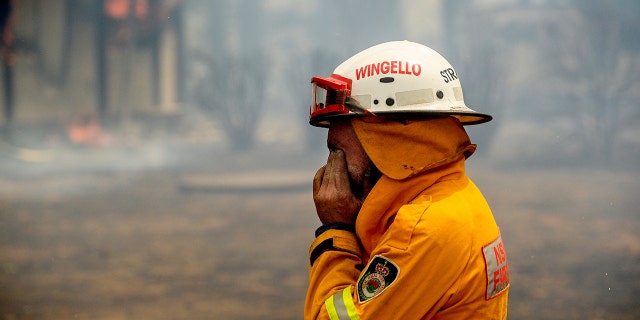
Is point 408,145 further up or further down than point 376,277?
further up

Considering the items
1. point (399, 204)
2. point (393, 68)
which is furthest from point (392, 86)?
point (399, 204)

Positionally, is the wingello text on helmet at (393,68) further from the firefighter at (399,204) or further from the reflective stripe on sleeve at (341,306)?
the reflective stripe on sleeve at (341,306)

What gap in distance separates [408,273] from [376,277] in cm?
7

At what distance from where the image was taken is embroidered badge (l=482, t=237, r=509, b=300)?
142 cm

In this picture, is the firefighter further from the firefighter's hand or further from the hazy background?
the hazy background

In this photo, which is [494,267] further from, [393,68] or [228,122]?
[228,122]

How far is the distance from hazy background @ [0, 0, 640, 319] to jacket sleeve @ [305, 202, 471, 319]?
513 cm

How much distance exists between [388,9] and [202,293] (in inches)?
150

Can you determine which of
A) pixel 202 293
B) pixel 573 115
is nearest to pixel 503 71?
pixel 573 115

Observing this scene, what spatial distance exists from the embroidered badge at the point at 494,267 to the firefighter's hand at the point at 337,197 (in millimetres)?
339

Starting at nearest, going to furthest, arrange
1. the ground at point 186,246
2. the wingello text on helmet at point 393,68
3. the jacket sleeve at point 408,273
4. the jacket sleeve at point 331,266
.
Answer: the jacket sleeve at point 408,273, the jacket sleeve at point 331,266, the wingello text on helmet at point 393,68, the ground at point 186,246

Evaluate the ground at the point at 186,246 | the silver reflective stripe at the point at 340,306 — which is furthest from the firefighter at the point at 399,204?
the ground at the point at 186,246

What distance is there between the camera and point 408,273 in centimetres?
133

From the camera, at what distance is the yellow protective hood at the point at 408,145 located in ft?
4.82
